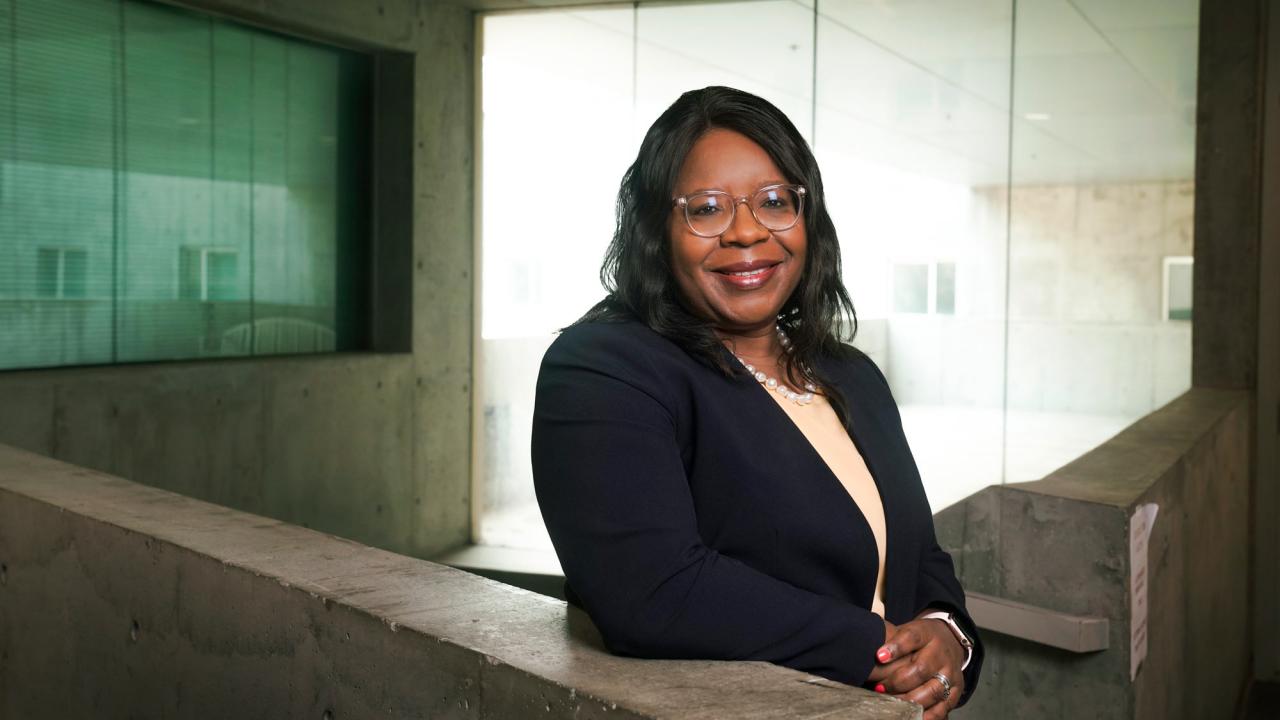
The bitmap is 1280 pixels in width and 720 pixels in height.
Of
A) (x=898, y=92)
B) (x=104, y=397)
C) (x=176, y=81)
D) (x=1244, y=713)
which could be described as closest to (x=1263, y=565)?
(x=1244, y=713)

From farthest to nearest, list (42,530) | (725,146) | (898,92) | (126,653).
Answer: (898,92) < (42,530) < (126,653) < (725,146)

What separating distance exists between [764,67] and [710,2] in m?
0.49

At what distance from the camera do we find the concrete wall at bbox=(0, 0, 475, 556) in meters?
5.66

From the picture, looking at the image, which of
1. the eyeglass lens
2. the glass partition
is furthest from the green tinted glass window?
the eyeglass lens

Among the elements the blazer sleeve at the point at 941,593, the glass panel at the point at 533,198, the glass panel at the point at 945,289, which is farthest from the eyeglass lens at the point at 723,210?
the glass panel at the point at 533,198

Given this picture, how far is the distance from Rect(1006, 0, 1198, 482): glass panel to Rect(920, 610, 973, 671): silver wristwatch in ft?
15.6

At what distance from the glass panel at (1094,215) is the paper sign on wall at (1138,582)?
3642 millimetres

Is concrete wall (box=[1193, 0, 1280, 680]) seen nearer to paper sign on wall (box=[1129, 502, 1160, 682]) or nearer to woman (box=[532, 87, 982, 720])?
paper sign on wall (box=[1129, 502, 1160, 682])

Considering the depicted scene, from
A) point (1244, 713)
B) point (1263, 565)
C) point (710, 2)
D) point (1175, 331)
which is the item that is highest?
point (710, 2)

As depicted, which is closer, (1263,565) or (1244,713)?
(1244,713)

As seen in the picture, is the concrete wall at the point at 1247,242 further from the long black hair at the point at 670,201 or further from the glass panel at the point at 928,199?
the long black hair at the point at 670,201

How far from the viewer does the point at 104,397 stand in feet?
17.5

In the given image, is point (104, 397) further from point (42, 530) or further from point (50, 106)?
point (42, 530)

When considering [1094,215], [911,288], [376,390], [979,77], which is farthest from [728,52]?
[376,390]
